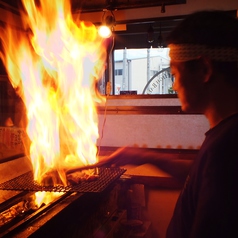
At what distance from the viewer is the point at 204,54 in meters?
1.67

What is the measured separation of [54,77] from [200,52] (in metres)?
3.29

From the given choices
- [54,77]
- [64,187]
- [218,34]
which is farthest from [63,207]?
[54,77]

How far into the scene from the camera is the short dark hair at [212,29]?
5.41ft

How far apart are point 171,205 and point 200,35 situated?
3.97 meters

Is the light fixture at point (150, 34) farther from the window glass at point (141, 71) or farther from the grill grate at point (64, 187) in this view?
the grill grate at point (64, 187)

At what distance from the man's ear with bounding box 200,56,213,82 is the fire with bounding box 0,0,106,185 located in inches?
96.5

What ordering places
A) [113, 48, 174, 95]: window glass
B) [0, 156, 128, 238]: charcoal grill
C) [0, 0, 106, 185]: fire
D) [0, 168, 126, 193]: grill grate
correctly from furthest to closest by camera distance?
[113, 48, 174, 95]: window glass, [0, 0, 106, 185]: fire, [0, 168, 126, 193]: grill grate, [0, 156, 128, 238]: charcoal grill

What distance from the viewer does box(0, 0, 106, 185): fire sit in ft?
13.6

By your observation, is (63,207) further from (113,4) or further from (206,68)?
(113,4)

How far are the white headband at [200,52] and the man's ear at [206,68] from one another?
0.02 metres

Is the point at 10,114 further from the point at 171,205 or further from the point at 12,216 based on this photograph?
the point at 171,205

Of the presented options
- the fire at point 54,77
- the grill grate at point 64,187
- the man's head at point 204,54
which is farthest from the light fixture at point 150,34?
the man's head at point 204,54

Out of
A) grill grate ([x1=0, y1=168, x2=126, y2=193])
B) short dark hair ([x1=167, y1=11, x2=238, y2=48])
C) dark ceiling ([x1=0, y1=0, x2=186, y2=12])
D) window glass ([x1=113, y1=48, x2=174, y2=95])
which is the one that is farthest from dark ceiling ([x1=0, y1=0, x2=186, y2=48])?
short dark hair ([x1=167, y1=11, x2=238, y2=48])

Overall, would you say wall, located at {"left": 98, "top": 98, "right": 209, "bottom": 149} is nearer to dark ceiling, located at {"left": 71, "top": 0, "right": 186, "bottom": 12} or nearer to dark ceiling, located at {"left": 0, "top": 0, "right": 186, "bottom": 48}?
dark ceiling, located at {"left": 0, "top": 0, "right": 186, "bottom": 48}
